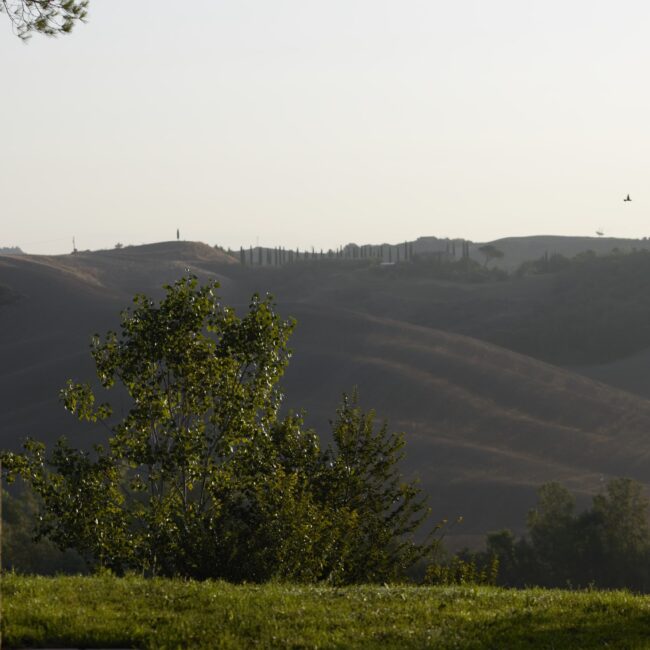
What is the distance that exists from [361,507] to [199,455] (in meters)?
5.62

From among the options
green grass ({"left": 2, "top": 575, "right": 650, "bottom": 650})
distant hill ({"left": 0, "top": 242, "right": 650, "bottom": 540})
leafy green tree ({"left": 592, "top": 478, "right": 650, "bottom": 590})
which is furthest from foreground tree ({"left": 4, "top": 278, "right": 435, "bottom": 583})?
distant hill ({"left": 0, "top": 242, "right": 650, "bottom": 540})

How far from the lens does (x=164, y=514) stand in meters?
26.0

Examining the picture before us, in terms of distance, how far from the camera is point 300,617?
15422 millimetres

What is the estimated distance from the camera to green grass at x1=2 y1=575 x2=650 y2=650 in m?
14.3

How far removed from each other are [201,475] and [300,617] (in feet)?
38.4

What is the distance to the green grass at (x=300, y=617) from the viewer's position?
14289 mm

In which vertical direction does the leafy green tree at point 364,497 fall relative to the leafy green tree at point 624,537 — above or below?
above

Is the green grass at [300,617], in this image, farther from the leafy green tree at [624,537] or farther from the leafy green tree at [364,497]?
the leafy green tree at [624,537]

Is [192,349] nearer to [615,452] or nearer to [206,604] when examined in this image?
[206,604]

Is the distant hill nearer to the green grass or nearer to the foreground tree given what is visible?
the foreground tree

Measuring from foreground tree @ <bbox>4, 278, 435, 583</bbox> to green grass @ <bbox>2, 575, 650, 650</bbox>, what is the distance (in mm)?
6871

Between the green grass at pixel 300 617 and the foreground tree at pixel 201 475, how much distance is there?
6871mm

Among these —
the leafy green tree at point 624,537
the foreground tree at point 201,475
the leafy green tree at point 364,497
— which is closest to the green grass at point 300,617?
the foreground tree at point 201,475

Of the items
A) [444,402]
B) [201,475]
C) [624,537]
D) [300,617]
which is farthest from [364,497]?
[444,402]
